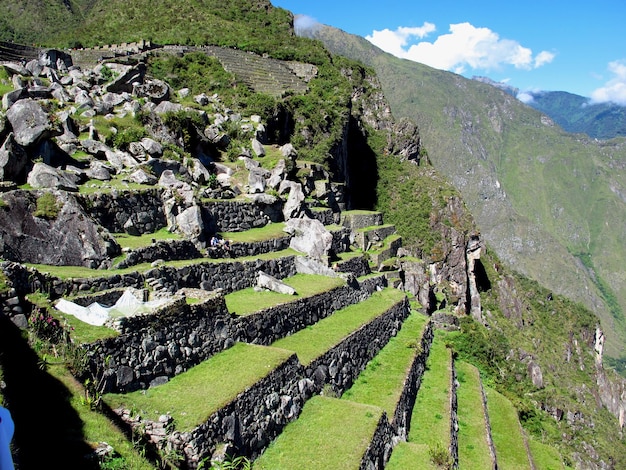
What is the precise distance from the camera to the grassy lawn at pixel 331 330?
11.1 m

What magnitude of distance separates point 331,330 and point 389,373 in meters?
2.25

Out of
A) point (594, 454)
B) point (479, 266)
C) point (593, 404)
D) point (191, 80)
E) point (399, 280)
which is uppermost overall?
point (191, 80)

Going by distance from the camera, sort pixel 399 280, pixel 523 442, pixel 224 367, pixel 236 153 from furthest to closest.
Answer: pixel 399 280 < pixel 236 153 < pixel 523 442 < pixel 224 367

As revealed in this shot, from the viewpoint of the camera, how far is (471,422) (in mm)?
14695

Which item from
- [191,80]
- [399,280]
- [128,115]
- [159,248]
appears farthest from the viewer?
[191,80]

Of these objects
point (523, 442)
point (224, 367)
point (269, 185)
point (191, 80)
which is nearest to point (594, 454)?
point (523, 442)

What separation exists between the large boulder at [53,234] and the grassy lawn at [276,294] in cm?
291

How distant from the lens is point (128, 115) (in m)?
17.7

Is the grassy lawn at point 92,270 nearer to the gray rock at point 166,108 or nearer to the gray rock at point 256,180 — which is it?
the gray rock at point 256,180

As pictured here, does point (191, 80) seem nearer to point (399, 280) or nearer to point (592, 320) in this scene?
point (399, 280)

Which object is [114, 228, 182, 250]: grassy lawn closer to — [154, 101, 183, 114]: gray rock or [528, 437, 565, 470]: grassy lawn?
[154, 101, 183, 114]: gray rock

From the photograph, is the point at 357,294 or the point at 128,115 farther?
the point at 128,115

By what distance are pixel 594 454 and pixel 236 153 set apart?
31.1 m

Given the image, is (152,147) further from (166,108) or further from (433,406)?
(433,406)
